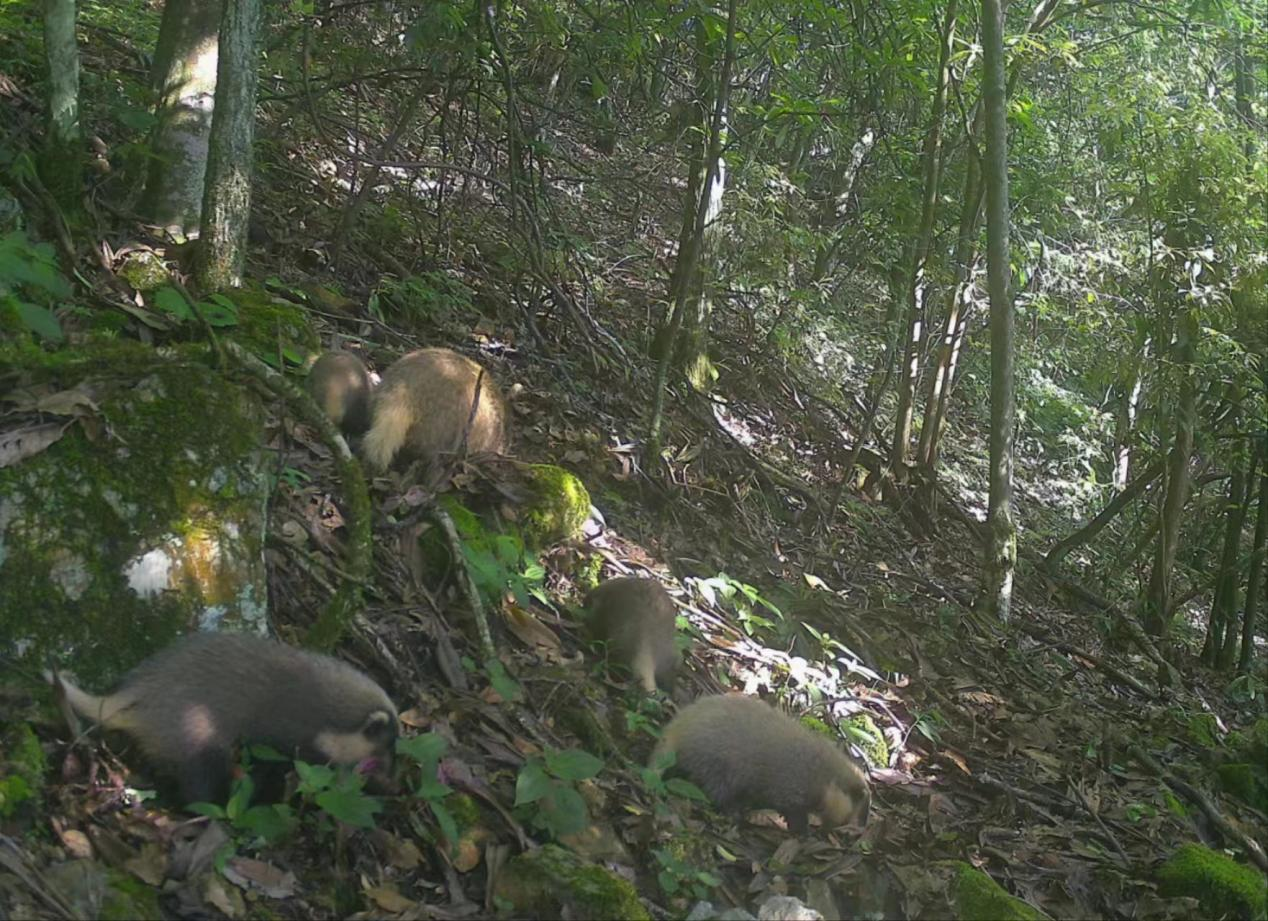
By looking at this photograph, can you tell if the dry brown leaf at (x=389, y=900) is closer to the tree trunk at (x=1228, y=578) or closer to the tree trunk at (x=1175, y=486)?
the tree trunk at (x=1175, y=486)

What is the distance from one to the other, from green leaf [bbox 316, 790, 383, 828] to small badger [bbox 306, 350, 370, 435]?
2463mm

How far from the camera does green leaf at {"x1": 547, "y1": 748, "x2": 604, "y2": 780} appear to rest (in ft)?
12.2

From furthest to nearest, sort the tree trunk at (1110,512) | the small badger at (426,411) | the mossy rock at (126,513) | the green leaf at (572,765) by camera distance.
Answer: the tree trunk at (1110,512), the small badger at (426,411), the green leaf at (572,765), the mossy rock at (126,513)

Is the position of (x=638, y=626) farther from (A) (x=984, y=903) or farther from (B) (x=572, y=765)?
(A) (x=984, y=903)

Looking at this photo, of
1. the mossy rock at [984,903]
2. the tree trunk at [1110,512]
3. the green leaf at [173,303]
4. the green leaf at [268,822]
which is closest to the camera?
the green leaf at [268,822]

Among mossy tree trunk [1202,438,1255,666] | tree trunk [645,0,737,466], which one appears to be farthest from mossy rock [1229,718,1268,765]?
tree trunk [645,0,737,466]

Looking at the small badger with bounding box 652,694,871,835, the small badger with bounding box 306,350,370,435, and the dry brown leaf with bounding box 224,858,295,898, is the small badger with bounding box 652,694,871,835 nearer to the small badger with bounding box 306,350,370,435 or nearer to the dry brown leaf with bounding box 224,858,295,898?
the dry brown leaf with bounding box 224,858,295,898

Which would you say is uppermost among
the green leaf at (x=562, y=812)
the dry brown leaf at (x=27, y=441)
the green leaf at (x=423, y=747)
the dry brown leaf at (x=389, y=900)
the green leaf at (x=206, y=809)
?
the dry brown leaf at (x=27, y=441)

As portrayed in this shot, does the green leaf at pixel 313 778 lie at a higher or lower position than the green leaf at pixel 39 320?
lower

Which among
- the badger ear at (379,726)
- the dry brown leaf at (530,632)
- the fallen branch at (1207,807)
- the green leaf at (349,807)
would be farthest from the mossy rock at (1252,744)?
the green leaf at (349,807)

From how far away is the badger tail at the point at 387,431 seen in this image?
5.36m

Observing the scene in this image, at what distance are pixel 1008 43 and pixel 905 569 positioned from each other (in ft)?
13.5

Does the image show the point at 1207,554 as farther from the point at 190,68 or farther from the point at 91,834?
the point at 91,834

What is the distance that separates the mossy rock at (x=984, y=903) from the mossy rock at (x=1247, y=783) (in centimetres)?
314
